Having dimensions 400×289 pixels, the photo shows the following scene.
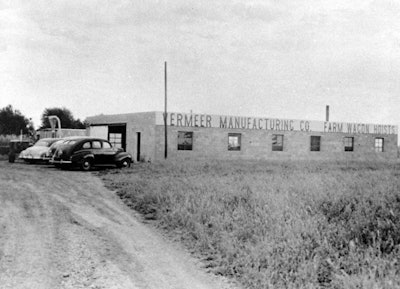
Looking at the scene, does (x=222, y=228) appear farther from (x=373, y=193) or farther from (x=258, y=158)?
(x=258, y=158)

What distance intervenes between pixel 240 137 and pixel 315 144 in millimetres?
7233

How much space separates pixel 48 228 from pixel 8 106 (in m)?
69.7

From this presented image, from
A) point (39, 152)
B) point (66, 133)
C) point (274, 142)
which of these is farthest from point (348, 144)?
point (66, 133)

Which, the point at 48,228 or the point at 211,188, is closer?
the point at 48,228

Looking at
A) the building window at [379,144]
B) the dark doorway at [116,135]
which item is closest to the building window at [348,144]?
the building window at [379,144]

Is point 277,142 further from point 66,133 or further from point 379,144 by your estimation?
point 66,133

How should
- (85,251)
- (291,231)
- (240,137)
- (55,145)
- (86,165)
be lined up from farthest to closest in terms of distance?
1. (240,137)
2. (55,145)
3. (86,165)
4. (291,231)
5. (85,251)

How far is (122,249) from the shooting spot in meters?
6.30

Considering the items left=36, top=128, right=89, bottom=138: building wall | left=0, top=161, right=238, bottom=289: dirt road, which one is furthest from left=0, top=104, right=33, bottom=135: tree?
left=0, top=161, right=238, bottom=289: dirt road

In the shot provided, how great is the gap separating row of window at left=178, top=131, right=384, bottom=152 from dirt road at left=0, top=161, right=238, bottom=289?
16501 mm

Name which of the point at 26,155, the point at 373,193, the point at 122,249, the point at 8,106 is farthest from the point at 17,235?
the point at 8,106

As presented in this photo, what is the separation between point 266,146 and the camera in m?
30.0

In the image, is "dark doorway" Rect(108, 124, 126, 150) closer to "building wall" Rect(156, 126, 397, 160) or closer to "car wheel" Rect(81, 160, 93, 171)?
"building wall" Rect(156, 126, 397, 160)

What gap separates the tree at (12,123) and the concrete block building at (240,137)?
4018 centimetres
